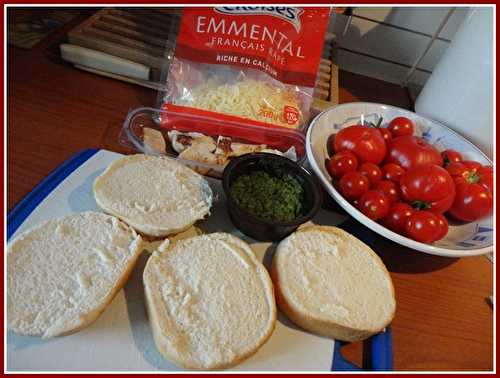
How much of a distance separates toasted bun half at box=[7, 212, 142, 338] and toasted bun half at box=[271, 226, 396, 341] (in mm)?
418

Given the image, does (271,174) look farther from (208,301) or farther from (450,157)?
(450,157)

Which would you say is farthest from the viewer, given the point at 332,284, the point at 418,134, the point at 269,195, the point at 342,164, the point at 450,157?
the point at 418,134

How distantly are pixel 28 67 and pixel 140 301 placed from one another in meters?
1.13

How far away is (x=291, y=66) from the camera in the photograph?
1.36 meters

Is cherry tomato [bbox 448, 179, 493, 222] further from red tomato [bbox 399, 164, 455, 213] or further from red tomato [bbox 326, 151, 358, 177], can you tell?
red tomato [bbox 326, 151, 358, 177]

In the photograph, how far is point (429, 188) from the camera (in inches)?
42.1

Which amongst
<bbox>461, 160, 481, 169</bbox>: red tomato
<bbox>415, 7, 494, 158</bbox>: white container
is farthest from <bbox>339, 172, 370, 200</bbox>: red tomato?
<bbox>415, 7, 494, 158</bbox>: white container

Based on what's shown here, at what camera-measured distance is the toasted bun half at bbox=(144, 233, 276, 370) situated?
0.80 m

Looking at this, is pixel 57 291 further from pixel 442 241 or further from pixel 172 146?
pixel 442 241

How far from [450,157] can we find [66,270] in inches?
51.5

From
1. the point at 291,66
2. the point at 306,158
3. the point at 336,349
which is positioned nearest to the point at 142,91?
the point at 291,66

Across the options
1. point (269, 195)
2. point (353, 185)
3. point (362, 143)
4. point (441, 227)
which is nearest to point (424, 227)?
point (441, 227)

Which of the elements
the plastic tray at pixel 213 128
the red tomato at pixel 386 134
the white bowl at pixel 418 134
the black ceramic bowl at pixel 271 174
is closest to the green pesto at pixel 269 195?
the black ceramic bowl at pixel 271 174

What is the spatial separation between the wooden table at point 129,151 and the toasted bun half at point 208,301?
0.93 ft
